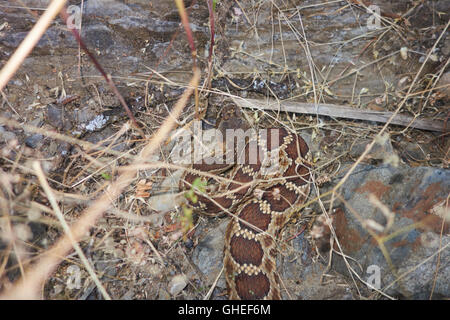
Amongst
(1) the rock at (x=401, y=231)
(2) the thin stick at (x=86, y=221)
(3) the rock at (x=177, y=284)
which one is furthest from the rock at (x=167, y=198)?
(1) the rock at (x=401, y=231)

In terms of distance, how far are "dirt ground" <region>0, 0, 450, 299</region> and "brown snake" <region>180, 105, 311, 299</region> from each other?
0.16m

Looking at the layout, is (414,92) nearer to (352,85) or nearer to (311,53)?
(352,85)

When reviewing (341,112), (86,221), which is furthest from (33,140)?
(341,112)

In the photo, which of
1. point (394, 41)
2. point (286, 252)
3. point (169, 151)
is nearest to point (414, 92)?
point (394, 41)

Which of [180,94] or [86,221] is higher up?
[180,94]

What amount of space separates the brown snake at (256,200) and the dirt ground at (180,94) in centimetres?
16

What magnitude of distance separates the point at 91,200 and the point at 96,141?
648 mm

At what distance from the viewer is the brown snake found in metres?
2.69

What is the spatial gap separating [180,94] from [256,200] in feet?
4.62

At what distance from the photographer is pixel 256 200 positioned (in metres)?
3.07
